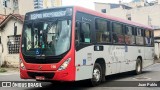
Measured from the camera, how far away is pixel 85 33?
11359 mm

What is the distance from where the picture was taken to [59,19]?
10727mm

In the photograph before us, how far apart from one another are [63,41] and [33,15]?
1.78 metres

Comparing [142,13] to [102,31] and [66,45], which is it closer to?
[102,31]

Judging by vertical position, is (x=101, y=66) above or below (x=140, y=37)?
below

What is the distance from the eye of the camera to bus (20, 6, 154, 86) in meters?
10.3

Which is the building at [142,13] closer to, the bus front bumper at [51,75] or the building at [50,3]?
the building at [50,3]

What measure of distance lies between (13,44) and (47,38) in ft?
47.3

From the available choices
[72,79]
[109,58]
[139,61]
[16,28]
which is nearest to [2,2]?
[16,28]

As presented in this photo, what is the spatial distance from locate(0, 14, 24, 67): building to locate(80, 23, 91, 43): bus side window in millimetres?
13285

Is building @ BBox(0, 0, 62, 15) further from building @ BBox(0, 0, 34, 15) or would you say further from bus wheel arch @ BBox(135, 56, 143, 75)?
bus wheel arch @ BBox(135, 56, 143, 75)

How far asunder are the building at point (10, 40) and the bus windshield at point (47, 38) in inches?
519

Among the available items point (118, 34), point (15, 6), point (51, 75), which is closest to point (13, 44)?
point (118, 34)

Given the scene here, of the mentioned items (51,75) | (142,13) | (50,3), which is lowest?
(51,75)

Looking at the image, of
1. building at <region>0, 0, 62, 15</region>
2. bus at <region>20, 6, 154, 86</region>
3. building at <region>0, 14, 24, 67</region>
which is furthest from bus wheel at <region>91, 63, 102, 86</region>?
building at <region>0, 0, 62, 15</region>
